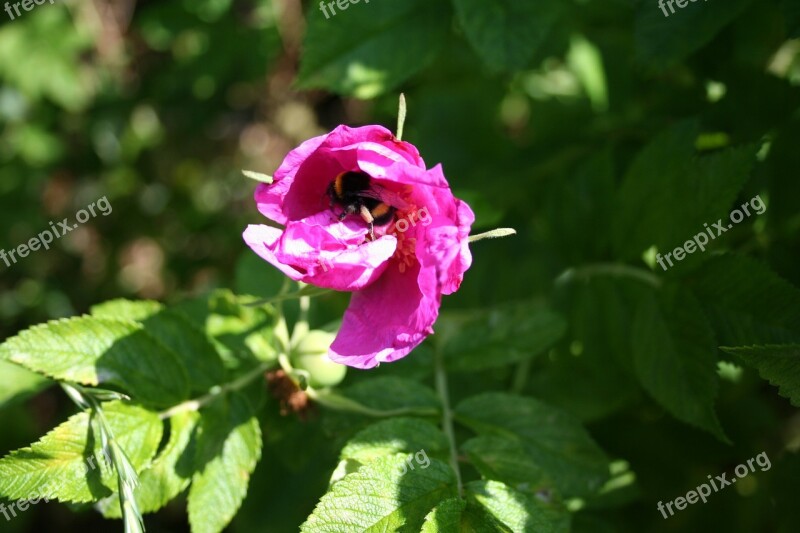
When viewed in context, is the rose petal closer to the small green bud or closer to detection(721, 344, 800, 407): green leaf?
the small green bud

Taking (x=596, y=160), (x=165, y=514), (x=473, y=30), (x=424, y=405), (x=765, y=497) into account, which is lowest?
(x=165, y=514)

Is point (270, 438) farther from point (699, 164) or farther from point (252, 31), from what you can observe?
point (252, 31)

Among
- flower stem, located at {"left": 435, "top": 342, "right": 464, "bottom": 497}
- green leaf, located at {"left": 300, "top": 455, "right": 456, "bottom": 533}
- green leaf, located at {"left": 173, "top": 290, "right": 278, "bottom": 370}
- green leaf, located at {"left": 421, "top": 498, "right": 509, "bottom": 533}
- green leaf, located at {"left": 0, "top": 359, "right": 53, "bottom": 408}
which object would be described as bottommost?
flower stem, located at {"left": 435, "top": 342, "right": 464, "bottom": 497}

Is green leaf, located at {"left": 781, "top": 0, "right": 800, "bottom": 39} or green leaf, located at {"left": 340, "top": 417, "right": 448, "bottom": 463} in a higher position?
green leaf, located at {"left": 781, "top": 0, "right": 800, "bottom": 39}

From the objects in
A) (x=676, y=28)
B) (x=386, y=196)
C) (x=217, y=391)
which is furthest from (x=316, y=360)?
(x=676, y=28)

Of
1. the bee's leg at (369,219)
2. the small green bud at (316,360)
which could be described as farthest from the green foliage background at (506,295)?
the bee's leg at (369,219)

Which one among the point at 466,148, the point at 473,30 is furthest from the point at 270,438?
the point at 466,148

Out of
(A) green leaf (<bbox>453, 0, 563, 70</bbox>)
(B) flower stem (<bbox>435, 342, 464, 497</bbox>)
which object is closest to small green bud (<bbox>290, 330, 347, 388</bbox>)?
(B) flower stem (<bbox>435, 342, 464, 497</bbox>)

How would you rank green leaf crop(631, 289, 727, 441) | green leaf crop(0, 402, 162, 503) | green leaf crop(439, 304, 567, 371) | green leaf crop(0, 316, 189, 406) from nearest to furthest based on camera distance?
green leaf crop(0, 402, 162, 503), green leaf crop(0, 316, 189, 406), green leaf crop(631, 289, 727, 441), green leaf crop(439, 304, 567, 371)
